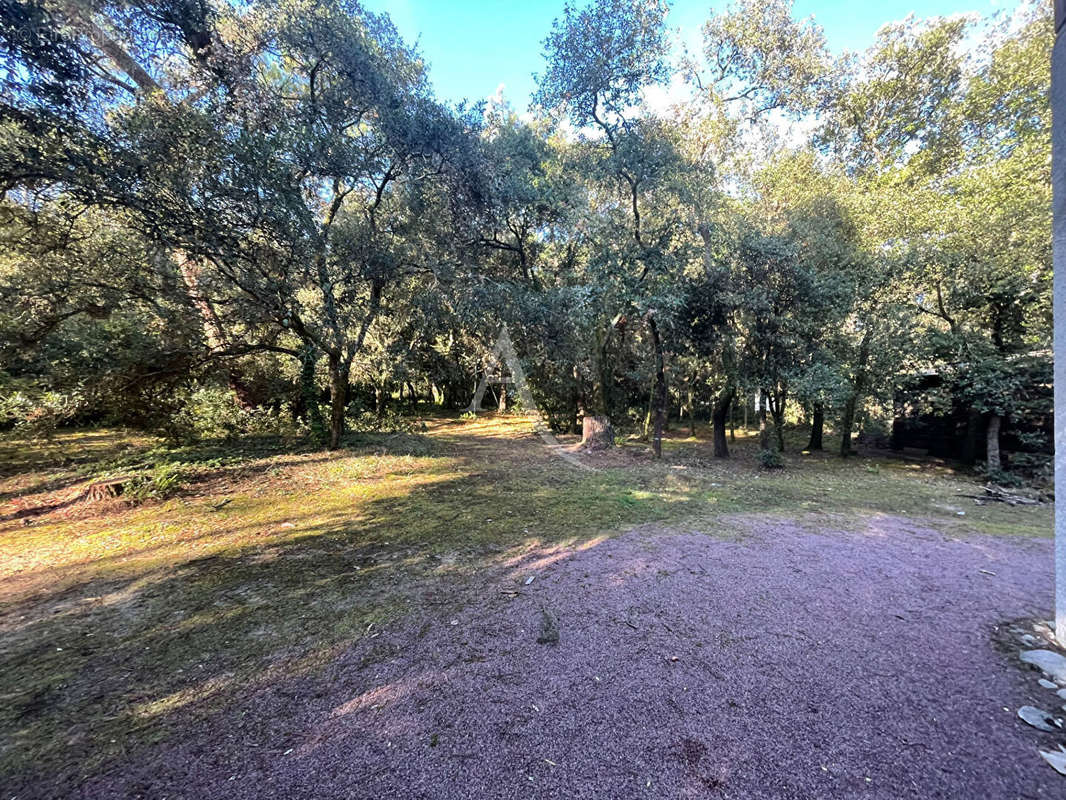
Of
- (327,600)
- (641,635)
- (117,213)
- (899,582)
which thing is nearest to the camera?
(641,635)

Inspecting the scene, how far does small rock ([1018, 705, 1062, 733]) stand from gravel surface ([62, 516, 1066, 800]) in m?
0.05

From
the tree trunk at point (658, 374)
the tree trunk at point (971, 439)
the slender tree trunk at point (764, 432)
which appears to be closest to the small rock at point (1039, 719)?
the tree trunk at point (658, 374)

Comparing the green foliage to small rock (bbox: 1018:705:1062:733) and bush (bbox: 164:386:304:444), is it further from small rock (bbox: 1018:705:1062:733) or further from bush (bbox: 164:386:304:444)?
small rock (bbox: 1018:705:1062:733)

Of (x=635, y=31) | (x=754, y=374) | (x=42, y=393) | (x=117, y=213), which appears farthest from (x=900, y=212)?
(x=42, y=393)

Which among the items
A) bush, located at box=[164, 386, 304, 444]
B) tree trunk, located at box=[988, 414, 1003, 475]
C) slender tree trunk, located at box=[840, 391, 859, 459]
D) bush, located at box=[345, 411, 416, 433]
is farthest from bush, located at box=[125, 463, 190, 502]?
tree trunk, located at box=[988, 414, 1003, 475]

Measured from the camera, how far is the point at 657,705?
6.70 ft

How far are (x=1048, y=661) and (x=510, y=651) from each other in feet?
10.2

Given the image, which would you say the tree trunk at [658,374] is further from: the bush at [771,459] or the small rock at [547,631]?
the small rock at [547,631]

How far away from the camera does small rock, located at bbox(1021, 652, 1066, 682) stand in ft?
7.32

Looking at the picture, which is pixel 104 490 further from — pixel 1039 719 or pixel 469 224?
pixel 1039 719

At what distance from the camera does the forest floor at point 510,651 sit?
1680 mm

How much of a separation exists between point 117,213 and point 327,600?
5549 millimetres

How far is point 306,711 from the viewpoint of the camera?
1.97m

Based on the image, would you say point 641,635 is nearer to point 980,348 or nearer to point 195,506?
point 195,506
